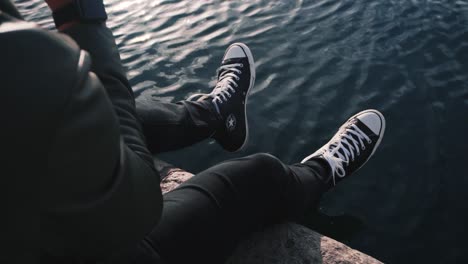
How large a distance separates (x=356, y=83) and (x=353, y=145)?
1642mm

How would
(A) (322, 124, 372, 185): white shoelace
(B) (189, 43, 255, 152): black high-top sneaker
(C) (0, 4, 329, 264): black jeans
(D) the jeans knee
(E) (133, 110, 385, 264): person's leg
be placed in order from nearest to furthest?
(C) (0, 4, 329, 264): black jeans
(E) (133, 110, 385, 264): person's leg
(D) the jeans knee
(A) (322, 124, 372, 185): white shoelace
(B) (189, 43, 255, 152): black high-top sneaker

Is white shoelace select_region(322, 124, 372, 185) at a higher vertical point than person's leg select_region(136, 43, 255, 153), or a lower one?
lower

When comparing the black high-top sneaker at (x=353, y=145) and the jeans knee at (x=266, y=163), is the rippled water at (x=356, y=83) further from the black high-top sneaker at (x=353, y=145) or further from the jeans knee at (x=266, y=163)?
the jeans knee at (x=266, y=163)

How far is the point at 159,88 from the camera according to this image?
16.0 feet

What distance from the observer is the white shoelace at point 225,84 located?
3.09 meters

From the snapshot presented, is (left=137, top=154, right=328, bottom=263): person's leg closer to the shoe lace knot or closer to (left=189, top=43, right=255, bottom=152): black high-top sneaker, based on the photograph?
(left=189, top=43, right=255, bottom=152): black high-top sneaker

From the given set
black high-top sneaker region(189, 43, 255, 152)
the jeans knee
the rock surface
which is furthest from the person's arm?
black high-top sneaker region(189, 43, 255, 152)

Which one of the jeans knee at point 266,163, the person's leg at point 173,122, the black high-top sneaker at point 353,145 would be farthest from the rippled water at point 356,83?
the jeans knee at point 266,163

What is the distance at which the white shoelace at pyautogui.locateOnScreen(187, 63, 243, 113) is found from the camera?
122 inches

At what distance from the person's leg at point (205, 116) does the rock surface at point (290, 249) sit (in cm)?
88

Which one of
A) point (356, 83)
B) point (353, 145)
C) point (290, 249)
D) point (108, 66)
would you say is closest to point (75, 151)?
point (108, 66)

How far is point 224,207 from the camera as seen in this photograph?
1.82 metres

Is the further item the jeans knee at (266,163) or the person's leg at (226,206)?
the jeans knee at (266,163)

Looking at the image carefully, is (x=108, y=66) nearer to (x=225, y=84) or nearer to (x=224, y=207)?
(x=224, y=207)
